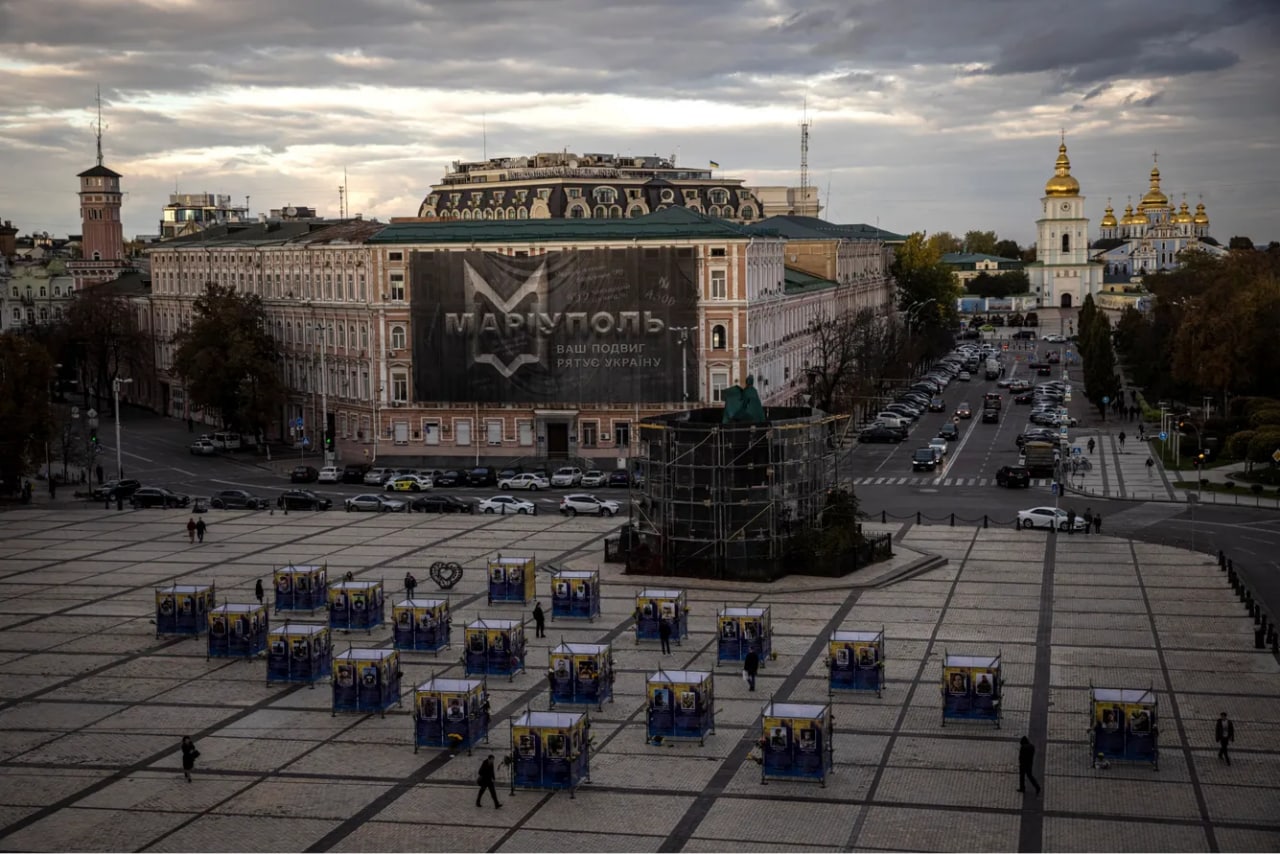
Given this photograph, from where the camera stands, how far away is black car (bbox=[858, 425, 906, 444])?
317ft

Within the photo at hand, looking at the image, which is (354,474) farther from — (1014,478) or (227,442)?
(1014,478)

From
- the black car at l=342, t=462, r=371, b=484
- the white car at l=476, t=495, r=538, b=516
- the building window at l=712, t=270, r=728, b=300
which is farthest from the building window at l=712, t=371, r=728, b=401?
the black car at l=342, t=462, r=371, b=484

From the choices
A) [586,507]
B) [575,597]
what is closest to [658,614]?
[575,597]

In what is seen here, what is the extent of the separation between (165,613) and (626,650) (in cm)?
1275

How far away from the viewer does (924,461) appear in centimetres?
8331

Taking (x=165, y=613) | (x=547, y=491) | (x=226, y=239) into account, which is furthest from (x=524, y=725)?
(x=226, y=239)

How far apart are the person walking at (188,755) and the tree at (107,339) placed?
90.4 m

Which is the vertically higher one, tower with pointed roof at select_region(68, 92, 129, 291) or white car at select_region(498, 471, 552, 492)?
tower with pointed roof at select_region(68, 92, 129, 291)

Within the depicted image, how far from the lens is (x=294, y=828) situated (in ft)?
97.4

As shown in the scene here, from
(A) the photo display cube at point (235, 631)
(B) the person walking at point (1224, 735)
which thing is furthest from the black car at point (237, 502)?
(B) the person walking at point (1224, 735)

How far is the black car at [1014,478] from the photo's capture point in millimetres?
75500

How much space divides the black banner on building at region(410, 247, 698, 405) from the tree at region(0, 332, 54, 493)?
18974 millimetres

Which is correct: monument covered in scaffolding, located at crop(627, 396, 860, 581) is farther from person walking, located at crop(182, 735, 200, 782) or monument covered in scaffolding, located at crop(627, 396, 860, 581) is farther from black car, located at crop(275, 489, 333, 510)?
person walking, located at crop(182, 735, 200, 782)

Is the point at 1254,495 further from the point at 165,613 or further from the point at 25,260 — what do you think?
the point at 25,260
